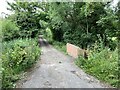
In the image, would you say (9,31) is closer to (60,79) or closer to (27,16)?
(27,16)

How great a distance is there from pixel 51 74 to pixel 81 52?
10.4 feet

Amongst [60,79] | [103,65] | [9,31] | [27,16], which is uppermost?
[27,16]

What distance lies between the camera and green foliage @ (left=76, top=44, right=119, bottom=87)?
21.4ft

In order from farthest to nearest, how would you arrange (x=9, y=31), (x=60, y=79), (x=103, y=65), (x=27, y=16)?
(x=27, y=16), (x=9, y=31), (x=103, y=65), (x=60, y=79)

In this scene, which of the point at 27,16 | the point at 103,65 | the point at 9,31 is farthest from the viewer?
the point at 27,16

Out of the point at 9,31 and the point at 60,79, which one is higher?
the point at 9,31

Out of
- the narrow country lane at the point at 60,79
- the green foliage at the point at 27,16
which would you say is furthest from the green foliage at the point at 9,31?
the narrow country lane at the point at 60,79

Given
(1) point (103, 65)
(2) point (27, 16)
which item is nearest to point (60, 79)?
(1) point (103, 65)

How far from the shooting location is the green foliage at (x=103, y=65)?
653 cm

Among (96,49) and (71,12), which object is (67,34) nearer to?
(71,12)

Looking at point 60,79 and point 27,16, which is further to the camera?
point 27,16

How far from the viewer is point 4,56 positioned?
705 cm

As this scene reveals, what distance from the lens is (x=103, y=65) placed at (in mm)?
7344

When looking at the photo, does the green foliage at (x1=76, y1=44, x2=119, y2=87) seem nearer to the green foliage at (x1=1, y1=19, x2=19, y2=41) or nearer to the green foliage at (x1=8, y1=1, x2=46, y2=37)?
the green foliage at (x1=1, y1=19, x2=19, y2=41)
